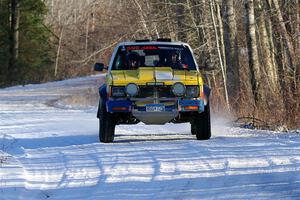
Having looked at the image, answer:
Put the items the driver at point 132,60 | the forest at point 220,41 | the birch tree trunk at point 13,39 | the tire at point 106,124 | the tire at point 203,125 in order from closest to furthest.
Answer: the tire at point 106,124 → the tire at point 203,125 → the driver at point 132,60 → the forest at point 220,41 → the birch tree trunk at point 13,39

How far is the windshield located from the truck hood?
402 mm

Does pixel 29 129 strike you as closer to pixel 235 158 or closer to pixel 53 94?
pixel 235 158

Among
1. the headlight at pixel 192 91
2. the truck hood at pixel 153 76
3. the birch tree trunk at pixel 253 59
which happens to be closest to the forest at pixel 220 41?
the birch tree trunk at pixel 253 59

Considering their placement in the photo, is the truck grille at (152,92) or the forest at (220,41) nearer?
the truck grille at (152,92)

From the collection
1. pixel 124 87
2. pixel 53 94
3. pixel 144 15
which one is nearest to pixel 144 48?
pixel 124 87

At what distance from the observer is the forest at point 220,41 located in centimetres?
1560

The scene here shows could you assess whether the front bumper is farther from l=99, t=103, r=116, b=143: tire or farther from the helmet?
the helmet

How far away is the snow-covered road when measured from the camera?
7.20 metres

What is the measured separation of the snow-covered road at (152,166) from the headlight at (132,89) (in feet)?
2.71

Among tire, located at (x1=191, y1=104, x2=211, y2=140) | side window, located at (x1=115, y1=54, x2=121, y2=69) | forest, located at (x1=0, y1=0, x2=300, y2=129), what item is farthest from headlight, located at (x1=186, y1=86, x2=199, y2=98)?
forest, located at (x1=0, y1=0, x2=300, y2=129)

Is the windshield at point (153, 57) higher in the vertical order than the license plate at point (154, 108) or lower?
higher

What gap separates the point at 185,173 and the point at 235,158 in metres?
1.12

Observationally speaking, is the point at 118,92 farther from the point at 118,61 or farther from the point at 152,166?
the point at 152,166

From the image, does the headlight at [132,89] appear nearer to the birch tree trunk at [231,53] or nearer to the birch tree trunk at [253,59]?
the birch tree trunk at [253,59]
